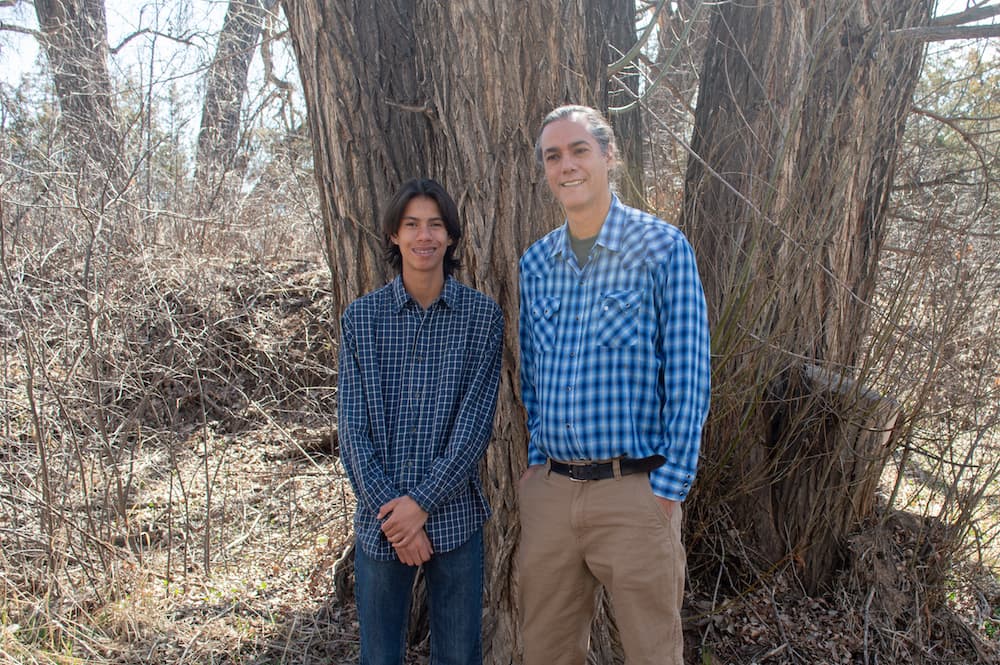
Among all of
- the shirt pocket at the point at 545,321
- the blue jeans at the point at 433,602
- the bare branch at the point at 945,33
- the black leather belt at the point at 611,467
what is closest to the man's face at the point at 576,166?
the shirt pocket at the point at 545,321

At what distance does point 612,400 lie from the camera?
238 cm

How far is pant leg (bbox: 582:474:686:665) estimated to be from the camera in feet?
7.73

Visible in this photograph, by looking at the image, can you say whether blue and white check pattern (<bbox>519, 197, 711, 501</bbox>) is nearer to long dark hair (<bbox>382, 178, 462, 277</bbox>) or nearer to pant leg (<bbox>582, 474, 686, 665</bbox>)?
pant leg (<bbox>582, 474, 686, 665</bbox>)

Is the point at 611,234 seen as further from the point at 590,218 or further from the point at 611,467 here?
the point at 611,467

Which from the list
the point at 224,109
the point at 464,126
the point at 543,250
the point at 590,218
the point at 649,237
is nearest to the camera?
the point at 649,237

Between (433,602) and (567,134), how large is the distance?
5.19 ft

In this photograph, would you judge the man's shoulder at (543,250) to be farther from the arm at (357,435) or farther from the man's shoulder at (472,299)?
the arm at (357,435)

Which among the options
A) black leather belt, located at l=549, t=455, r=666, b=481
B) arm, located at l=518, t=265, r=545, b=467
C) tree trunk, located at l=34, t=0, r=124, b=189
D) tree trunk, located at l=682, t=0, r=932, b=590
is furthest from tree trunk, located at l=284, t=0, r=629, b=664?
tree trunk, located at l=34, t=0, r=124, b=189

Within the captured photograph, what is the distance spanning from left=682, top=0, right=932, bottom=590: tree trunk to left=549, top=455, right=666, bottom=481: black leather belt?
164cm

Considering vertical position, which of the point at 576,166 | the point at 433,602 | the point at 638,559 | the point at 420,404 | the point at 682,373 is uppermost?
the point at 576,166

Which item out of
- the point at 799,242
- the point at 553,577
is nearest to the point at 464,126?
the point at 553,577

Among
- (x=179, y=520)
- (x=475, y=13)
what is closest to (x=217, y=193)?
(x=179, y=520)

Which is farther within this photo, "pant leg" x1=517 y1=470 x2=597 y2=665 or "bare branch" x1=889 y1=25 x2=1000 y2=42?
"bare branch" x1=889 y1=25 x2=1000 y2=42

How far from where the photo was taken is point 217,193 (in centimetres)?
789
